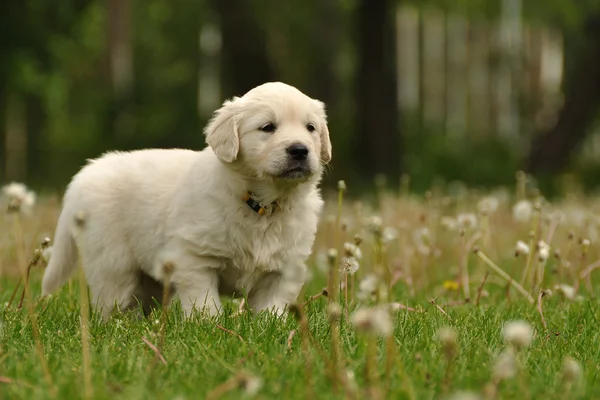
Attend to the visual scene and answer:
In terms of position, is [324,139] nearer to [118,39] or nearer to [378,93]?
[378,93]

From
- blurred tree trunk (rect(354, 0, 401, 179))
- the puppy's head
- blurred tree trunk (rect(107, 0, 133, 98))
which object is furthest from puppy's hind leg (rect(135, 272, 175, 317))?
blurred tree trunk (rect(107, 0, 133, 98))

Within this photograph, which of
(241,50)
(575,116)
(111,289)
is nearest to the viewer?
(111,289)

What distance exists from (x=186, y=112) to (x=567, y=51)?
16.5 m

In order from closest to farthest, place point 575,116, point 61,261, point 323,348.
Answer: point 323,348 → point 61,261 → point 575,116

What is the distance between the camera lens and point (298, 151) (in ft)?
14.2

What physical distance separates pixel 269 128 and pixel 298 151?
269mm

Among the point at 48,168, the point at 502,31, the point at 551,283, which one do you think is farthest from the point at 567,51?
the point at 551,283

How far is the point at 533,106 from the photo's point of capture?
78.2ft

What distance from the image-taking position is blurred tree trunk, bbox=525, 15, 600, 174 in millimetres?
14758

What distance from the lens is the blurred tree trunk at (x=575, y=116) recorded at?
14.8 m

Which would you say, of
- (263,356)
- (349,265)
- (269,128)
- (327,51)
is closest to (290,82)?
(327,51)

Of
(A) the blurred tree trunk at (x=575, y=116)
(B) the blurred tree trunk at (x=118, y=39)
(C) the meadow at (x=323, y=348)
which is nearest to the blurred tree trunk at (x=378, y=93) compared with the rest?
(A) the blurred tree trunk at (x=575, y=116)

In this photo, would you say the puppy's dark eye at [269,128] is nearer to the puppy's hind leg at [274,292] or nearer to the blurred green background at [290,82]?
the puppy's hind leg at [274,292]

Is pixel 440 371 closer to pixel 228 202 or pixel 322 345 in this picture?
pixel 322 345
